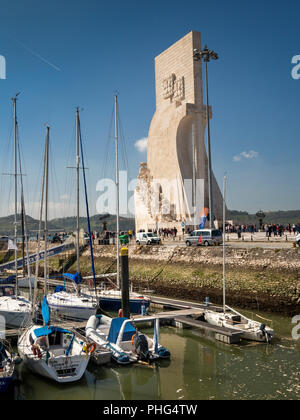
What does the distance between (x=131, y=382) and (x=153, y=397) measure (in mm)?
1369

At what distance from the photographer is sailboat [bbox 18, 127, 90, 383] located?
12281 mm

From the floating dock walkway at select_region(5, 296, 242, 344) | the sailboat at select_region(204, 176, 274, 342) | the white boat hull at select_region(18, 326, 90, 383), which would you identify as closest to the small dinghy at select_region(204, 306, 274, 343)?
the sailboat at select_region(204, 176, 274, 342)

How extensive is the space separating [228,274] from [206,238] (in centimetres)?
590

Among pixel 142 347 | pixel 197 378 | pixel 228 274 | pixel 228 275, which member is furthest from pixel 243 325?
pixel 228 274

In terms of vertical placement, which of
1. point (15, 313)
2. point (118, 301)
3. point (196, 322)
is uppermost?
point (15, 313)

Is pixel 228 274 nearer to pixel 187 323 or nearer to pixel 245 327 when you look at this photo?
pixel 187 323

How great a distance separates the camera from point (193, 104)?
4428 cm

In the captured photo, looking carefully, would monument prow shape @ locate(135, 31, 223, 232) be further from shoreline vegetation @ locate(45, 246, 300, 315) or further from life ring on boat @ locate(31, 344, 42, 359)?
life ring on boat @ locate(31, 344, 42, 359)

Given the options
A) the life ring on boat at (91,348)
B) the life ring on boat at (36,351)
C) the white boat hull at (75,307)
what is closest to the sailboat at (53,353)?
the life ring on boat at (36,351)

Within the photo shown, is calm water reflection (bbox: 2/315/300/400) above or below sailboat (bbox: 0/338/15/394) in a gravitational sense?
below

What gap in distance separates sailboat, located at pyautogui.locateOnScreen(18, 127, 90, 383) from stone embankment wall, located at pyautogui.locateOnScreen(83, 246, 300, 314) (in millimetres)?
11350

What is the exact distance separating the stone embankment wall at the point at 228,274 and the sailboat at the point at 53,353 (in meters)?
11.4

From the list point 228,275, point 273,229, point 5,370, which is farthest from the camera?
point 273,229

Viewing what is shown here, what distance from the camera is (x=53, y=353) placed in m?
13.3
